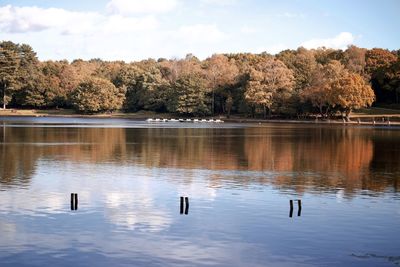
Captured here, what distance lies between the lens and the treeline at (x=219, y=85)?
112750mm

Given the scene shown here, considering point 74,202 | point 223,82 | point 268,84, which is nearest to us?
point 74,202

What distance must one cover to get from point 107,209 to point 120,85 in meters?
125

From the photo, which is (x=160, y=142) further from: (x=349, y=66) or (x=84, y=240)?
(x=349, y=66)

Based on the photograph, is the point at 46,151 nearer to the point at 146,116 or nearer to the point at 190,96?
the point at 190,96

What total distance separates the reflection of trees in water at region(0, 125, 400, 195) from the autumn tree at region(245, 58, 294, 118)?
176ft

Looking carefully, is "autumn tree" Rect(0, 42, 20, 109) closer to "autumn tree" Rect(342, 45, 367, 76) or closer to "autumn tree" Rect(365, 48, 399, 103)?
"autumn tree" Rect(342, 45, 367, 76)

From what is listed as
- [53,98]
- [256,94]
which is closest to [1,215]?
[256,94]

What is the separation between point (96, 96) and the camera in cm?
13725

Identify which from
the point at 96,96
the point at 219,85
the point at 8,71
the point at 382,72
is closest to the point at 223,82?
the point at 219,85

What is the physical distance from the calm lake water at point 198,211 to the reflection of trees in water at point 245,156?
0.17 m

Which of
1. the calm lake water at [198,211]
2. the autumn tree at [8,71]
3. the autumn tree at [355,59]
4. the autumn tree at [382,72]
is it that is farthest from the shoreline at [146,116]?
the calm lake water at [198,211]

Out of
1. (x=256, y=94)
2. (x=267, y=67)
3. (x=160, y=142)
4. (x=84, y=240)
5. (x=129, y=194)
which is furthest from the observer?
(x=267, y=67)

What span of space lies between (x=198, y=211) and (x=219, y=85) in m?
109

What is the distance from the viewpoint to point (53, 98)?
14388cm
